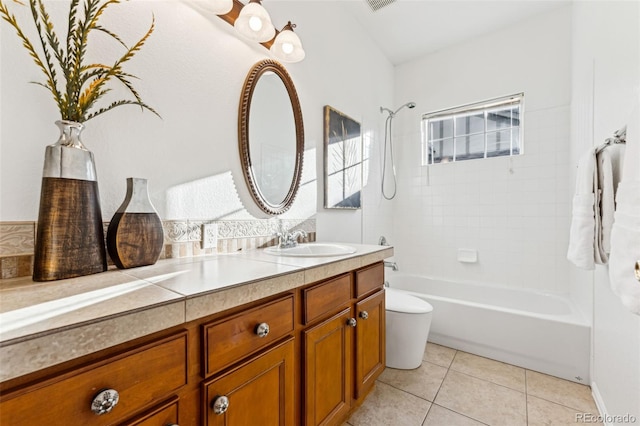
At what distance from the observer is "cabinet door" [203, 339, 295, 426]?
2.25 ft

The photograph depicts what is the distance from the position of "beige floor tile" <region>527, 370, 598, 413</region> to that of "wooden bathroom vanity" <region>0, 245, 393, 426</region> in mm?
1310

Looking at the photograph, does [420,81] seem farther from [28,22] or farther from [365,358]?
[28,22]

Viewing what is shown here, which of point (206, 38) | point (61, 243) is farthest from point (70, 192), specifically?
point (206, 38)

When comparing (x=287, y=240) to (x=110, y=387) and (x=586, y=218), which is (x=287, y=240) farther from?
(x=586, y=218)

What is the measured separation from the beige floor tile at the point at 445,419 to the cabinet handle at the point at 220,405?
3.96 feet

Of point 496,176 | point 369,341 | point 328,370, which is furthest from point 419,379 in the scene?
point 496,176

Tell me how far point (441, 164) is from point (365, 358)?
2.29 metres

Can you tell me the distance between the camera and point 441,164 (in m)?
2.94

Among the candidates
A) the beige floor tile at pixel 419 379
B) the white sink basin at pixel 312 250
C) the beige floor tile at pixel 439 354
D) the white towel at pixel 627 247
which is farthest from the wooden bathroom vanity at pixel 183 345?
the beige floor tile at pixel 439 354

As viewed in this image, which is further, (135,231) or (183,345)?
(135,231)

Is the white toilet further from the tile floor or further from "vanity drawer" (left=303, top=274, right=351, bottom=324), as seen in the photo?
"vanity drawer" (left=303, top=274, right=351, bottom=324)

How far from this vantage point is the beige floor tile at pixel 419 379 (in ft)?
5.41

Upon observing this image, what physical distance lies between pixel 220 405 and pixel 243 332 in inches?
6.8

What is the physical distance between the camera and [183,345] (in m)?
0.62
